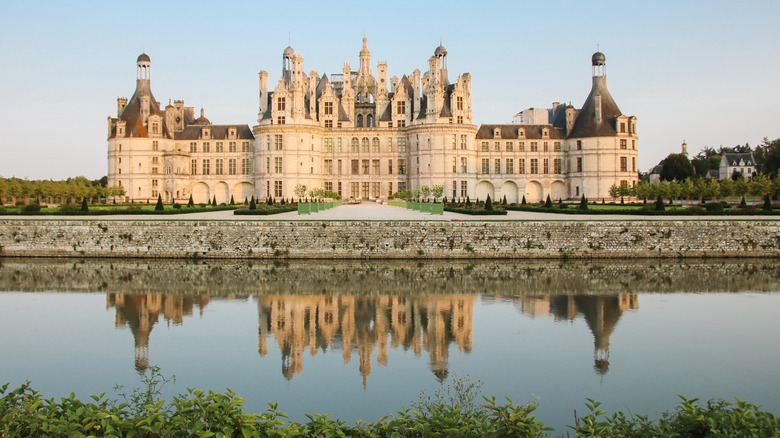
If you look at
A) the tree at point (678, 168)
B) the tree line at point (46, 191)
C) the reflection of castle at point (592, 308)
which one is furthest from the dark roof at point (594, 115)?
the reflection of castle at point (592, 308)

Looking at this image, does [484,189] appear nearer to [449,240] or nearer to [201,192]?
[201,192]

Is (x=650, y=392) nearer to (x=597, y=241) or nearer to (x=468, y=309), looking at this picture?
(x=468, y=309)

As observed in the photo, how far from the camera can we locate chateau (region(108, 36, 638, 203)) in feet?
211

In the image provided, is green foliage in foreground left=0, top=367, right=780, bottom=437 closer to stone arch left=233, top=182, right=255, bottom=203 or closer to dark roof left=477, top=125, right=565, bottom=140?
dark roof left=477, top=125, right=565, bottom=140

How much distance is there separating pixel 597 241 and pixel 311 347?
58.5 feet

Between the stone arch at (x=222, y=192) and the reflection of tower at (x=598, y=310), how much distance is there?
182 ft

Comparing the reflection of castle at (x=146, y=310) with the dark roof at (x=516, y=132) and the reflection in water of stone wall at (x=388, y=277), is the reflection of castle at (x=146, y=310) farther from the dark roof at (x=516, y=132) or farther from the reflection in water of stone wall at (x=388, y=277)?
the dark roof at (x=516, y=132)

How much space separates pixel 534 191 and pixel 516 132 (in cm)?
646

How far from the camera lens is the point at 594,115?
64250 millimetres

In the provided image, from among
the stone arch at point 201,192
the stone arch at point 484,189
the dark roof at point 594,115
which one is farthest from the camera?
the stone arch at point 201,192

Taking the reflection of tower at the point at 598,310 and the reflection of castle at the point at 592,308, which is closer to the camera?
the reflection of tower at the point at 598,310

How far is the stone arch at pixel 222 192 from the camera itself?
69.3 m

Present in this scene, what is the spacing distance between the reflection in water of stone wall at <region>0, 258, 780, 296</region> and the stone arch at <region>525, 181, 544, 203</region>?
41.4 meters

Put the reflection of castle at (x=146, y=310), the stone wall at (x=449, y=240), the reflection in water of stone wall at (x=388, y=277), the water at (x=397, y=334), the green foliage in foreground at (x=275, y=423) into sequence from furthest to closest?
the stone wall at (x=449, y=240)
the reflection in water of stone wall at (x=388, y=277)
the reflection of castle at (x=146, y=310)
the water at (x=397, y=334)
the green foliage in foreground at (x=275, y=423)
